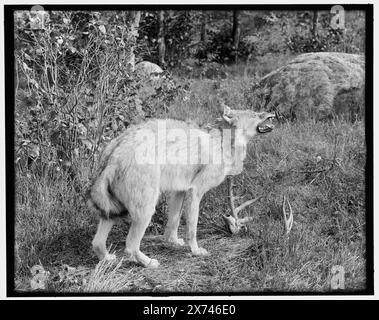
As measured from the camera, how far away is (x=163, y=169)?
662cm

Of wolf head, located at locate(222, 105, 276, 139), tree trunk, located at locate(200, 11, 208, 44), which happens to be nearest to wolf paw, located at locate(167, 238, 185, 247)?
wolf head, located at locate(222, 105, 276, 139)

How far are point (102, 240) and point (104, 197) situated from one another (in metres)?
0.57

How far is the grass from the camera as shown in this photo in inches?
252

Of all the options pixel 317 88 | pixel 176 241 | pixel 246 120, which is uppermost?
pixel 317 88

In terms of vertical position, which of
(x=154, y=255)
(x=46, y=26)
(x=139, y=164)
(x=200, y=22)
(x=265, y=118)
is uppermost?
(x=200, y=22)

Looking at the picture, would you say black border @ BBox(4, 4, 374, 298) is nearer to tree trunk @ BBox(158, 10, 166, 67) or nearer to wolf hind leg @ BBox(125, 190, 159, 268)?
wolf hind leg @ BBox(125, 190, 159, 268)

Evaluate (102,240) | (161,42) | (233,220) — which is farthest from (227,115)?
(161,42)

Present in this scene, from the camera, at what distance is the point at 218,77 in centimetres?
1357

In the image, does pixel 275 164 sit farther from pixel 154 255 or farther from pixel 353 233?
pixel 154 255

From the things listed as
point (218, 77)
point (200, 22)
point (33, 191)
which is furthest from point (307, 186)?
point (200, 22)

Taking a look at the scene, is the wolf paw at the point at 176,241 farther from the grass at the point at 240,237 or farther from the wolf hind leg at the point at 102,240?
the wolf hind leg at the point at 102,240

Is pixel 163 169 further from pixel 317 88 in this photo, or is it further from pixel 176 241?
pixel 317 88

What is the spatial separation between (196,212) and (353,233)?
1979 mm

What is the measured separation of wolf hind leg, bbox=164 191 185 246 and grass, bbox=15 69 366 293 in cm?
16
